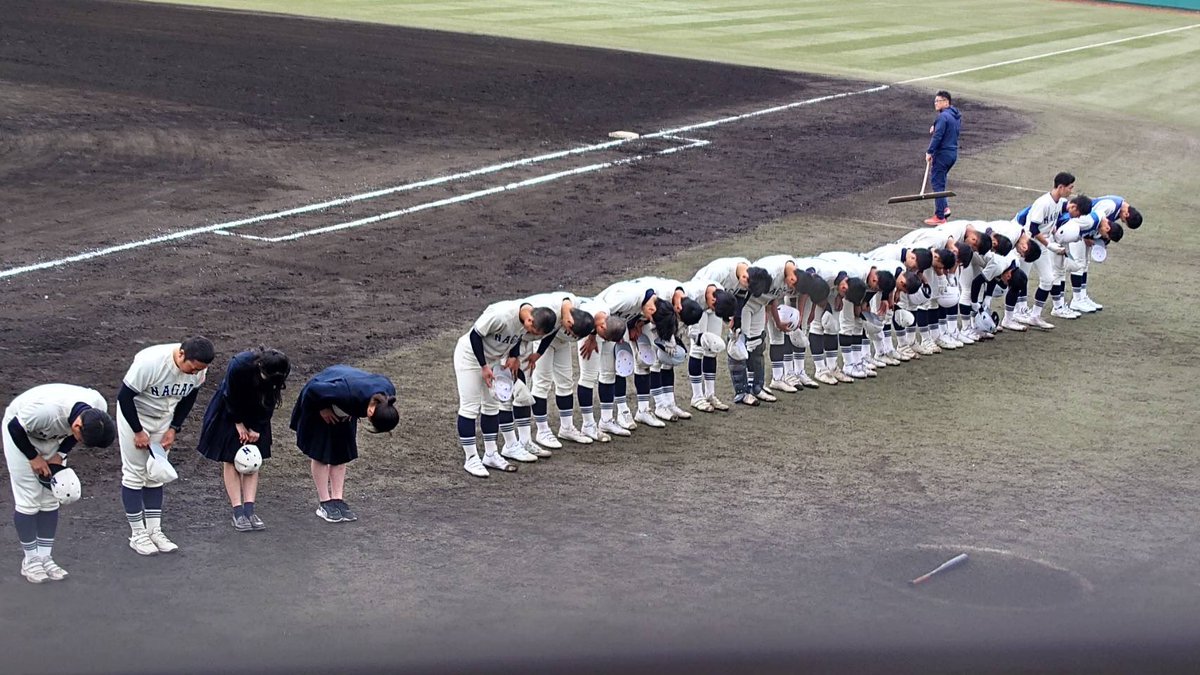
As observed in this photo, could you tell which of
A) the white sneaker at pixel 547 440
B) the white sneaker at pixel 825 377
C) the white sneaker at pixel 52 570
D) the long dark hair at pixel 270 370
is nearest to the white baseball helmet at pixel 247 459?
the long dark hair at pixel 270 370

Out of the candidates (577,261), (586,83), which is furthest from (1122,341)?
(586,83)

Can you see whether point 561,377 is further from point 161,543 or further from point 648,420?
point 161,543

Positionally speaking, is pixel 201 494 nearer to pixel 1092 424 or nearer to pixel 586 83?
pixel 1092 424

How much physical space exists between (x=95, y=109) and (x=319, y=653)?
54.9 ft

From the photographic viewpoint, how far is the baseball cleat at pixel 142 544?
8.48m

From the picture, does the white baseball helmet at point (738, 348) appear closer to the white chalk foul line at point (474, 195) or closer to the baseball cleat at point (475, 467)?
the baseball cleat at point (475, 467)

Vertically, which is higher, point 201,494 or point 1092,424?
point 201,494

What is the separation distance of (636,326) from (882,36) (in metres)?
29.9

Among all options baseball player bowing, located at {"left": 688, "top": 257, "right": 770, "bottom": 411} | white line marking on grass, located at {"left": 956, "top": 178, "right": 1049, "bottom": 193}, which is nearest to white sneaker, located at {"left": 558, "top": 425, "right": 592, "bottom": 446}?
baseball player bowing, located at {"left": 688, "top": 257, "right": 770, "bottom": 411}

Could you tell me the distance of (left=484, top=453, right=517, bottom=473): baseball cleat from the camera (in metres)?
10.4

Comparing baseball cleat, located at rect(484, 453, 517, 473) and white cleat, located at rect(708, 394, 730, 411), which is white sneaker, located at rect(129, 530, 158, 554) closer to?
baseball cleat, located at rect(484, 453, 517, 473)

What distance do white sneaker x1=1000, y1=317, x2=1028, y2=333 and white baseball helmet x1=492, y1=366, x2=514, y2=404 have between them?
6.87 metres

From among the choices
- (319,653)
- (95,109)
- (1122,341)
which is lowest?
(1122,341)

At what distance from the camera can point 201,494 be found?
31.2ft
